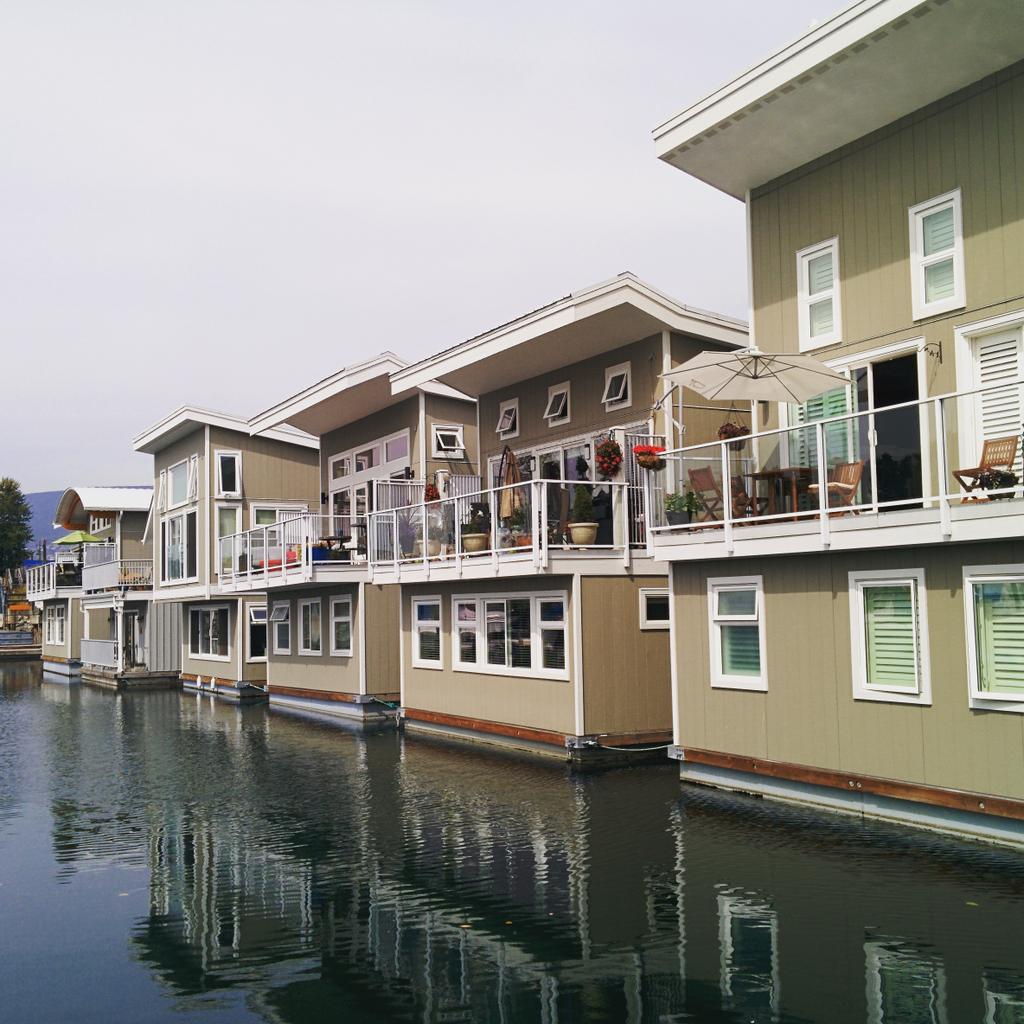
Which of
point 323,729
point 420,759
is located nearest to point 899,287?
point 420,759

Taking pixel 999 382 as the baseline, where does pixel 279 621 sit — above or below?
below

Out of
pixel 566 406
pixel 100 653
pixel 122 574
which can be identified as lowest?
pixel 100 653

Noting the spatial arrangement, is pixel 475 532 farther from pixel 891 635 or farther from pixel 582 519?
pixel 891 635

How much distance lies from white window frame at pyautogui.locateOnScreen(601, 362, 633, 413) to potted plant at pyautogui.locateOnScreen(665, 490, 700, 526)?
15.3 feet

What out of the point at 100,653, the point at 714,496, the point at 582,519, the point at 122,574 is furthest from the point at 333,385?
the point at 100,653

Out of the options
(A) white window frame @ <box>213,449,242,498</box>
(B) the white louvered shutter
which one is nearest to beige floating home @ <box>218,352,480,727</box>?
(A) white window frame @ <box>213,449,242,498</box>

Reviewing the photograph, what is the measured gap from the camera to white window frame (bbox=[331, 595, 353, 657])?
83.3 ft

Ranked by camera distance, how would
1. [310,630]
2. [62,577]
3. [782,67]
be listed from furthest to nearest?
[62,577], [310,630], [782,67]

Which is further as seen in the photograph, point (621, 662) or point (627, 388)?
point (627, 388)

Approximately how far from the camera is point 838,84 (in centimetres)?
1322

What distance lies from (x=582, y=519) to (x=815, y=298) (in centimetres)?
502

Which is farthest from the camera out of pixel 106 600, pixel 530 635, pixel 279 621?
pixel 106 600

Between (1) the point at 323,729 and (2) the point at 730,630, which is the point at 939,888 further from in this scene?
(1) the point at 323,729

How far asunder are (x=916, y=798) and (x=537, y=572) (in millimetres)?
6980
